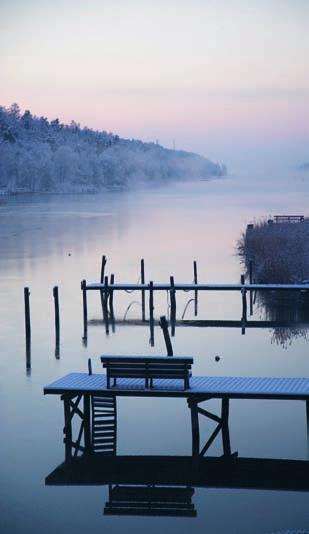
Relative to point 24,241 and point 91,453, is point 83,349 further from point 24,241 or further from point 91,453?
point 24,241

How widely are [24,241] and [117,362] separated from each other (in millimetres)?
62261

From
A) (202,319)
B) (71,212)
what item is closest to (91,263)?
(202,319)

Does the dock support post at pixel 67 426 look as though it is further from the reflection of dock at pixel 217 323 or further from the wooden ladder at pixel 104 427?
the reflection of dock at pixel 217 323

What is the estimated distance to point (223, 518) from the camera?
58.8ft

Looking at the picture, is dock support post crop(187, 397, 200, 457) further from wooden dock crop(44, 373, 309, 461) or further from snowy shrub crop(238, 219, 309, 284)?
snowy shrub crop(238, 219, 309, 284)

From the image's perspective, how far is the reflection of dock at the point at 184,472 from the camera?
19.5 m

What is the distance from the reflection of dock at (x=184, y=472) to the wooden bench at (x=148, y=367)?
1514 millimetres

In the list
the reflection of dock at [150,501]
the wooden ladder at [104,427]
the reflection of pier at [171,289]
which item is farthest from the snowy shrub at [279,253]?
the reflection of dock at [150,501]

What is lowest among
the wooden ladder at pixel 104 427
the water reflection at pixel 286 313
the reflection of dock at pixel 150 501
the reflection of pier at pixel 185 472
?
the water reflection at pixel 286 313

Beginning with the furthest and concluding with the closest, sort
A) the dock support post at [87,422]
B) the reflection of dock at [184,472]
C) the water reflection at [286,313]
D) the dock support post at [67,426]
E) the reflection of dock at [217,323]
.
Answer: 1. the reflection of dock at [217,323]
2. the water reflection at [286,313]
3. the dock support post at [87,422]
4. the dock support post at [67,426]
5. the reflection of dock at [184,472]

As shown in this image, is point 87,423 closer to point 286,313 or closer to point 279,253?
point 286,313

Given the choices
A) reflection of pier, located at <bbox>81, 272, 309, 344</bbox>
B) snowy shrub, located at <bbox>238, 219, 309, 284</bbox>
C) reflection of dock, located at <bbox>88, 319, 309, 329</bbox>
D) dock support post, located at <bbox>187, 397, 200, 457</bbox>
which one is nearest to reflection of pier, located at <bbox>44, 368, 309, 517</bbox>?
dock support post, located at <bbox>187, 397, 200, 457</bbox>

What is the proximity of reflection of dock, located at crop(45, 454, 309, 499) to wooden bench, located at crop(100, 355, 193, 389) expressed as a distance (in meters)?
1.51

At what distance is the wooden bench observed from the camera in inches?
814
